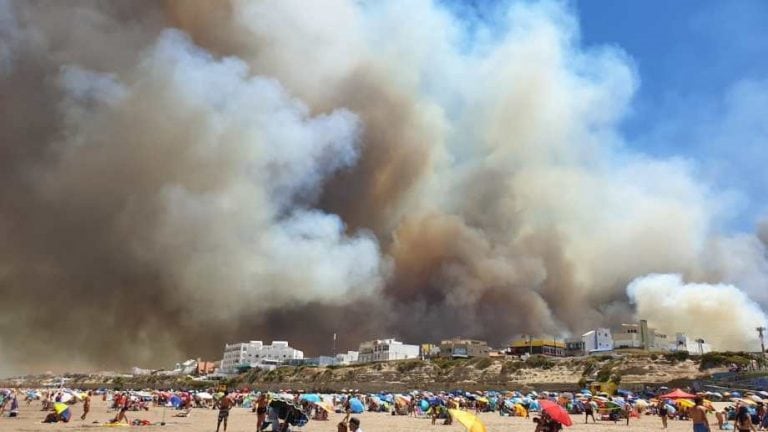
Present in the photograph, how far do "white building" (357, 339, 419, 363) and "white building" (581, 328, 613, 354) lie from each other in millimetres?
28120

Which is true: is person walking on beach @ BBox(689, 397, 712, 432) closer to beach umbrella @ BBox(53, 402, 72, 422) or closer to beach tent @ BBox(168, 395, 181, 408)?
beach umbrella @ BBox(53, 402, 72, 422)

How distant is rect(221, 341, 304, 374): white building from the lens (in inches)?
4646

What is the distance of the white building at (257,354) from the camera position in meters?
118

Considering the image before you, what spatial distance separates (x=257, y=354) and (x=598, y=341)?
64.9m

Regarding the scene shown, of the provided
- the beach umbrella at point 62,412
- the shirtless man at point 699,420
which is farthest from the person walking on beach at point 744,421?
the beach umbrella at point 62,412

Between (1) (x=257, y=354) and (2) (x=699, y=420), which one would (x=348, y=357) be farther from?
(2) (x=699, y=420)

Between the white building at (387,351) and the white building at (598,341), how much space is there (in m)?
28.1

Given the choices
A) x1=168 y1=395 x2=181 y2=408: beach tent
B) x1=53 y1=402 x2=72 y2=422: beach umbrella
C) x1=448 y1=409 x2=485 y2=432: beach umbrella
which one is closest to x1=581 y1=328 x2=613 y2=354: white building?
x1=168 y1=395 x2=181 y2=408: beach tent

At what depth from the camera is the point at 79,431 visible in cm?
1917

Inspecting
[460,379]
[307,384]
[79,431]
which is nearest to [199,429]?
[79,431]

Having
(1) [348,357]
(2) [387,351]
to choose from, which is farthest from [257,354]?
(2) [387,351]

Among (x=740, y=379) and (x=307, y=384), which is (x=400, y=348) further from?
(x=740, y=379)

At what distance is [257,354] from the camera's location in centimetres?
11925

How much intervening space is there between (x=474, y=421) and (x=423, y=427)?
13544mm
